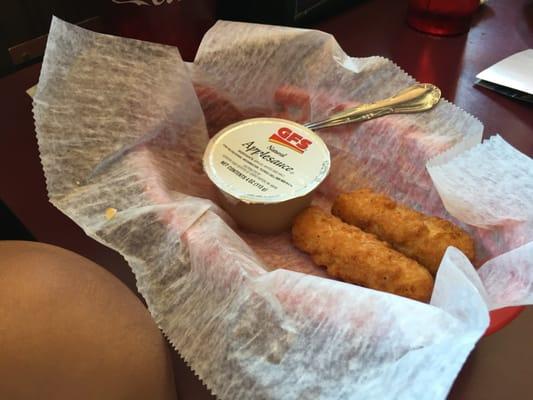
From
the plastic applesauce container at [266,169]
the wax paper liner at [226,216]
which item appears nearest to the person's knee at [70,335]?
the wax paper liner at [226,216]

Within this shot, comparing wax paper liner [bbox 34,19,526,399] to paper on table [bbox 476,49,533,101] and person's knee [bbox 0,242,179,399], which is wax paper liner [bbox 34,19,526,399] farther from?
paper on table [bbox 476,49,533,101]

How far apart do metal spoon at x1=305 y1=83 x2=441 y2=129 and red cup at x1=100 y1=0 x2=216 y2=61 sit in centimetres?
20

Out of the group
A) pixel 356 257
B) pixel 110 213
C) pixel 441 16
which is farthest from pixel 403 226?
pixel 441 16

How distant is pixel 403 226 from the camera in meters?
0.55

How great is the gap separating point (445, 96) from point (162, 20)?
0.37 meters

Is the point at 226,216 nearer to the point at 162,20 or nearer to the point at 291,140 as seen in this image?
the point at 291,140

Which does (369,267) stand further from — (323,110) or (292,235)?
(323,110)

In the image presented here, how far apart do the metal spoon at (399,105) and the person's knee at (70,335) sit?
33 centimetres

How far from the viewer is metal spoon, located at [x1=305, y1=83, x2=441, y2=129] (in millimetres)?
613

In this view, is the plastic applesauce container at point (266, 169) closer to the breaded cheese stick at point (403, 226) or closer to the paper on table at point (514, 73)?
the breaded cheese stick at point (403, 226)

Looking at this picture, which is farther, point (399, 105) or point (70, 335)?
point (399, 105)

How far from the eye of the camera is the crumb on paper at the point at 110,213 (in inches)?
18.9

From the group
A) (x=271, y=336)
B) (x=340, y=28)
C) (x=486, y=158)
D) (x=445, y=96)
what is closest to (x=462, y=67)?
(x=445, y=96)

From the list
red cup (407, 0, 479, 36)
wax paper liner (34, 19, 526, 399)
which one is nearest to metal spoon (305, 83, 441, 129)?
wax paper liner (34, 19, 526, 399)
